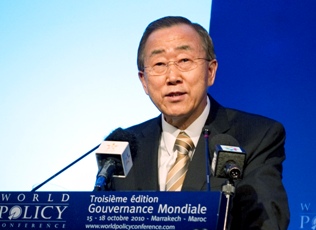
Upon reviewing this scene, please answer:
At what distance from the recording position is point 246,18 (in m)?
3.64

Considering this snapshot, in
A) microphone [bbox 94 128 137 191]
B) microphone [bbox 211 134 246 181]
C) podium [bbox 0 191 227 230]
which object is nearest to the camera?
podium [bbox 0 191 227 230]

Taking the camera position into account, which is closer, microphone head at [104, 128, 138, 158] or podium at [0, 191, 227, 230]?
podium at [0, 191, 227, 230]

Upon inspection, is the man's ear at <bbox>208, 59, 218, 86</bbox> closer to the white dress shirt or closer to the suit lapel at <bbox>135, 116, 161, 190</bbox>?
the white dress shirt

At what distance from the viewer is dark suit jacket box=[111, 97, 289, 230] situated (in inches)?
84.5

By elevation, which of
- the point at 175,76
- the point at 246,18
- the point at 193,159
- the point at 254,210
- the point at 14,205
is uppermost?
the point at 246,18

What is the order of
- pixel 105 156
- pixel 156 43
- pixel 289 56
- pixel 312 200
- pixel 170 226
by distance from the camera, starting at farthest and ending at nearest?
pixel 289 56 < pixel 312 200 < pixel 156 43 < pixel 105 156 < pixel 170 226

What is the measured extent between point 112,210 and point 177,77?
3.34ft

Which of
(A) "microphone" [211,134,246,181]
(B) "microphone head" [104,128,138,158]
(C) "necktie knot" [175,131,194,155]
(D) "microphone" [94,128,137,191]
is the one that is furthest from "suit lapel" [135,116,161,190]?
(A) "microphone" [211,134,246,181]

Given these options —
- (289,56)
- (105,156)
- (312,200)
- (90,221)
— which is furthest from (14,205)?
(289,56)

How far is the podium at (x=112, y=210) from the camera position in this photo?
1.59 m

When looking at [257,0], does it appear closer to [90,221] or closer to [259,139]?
[259,139]

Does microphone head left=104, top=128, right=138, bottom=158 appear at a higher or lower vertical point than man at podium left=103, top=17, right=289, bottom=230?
lower

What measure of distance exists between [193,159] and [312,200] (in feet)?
3.10

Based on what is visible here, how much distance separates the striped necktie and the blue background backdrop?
0.84 m
